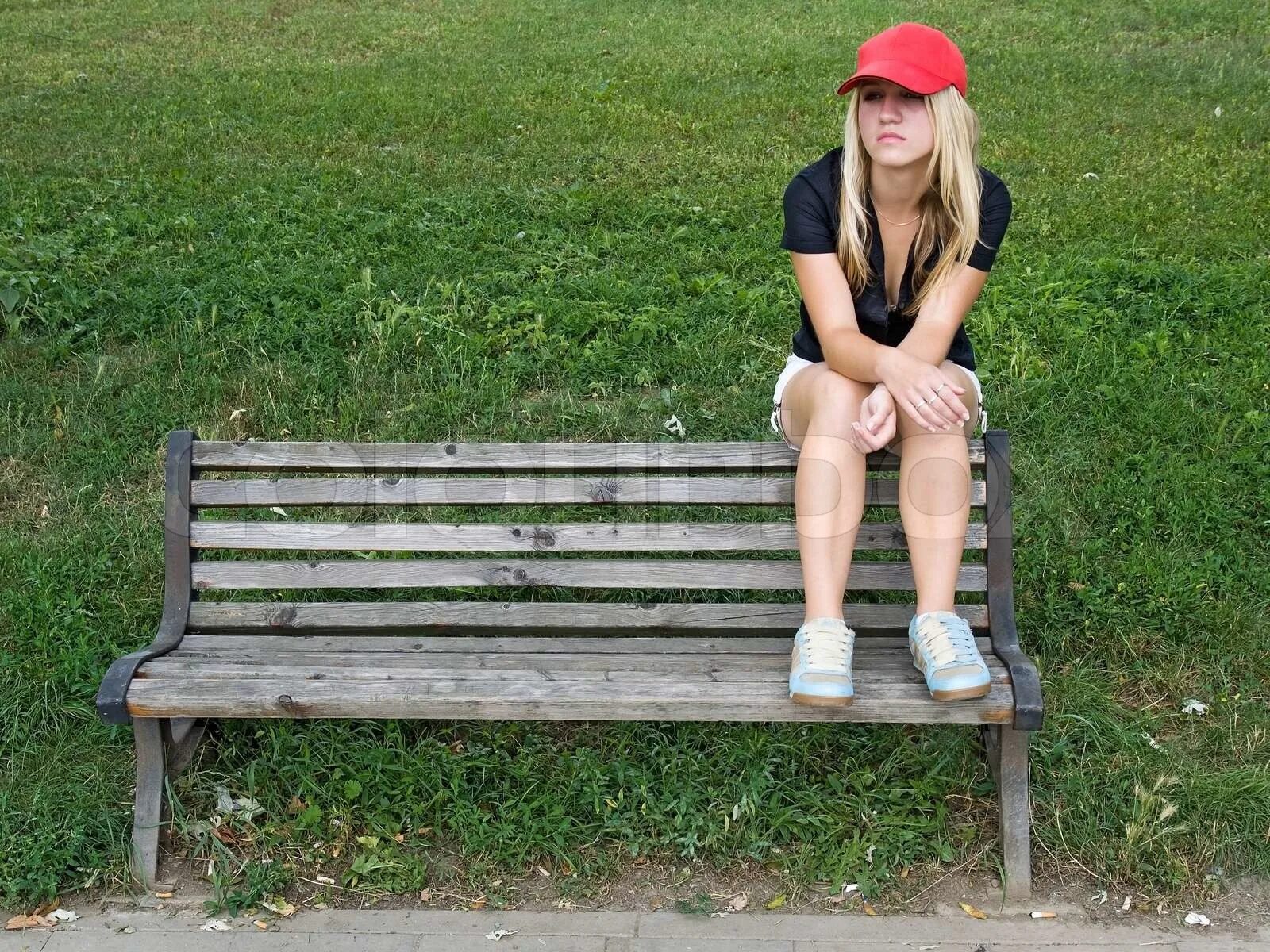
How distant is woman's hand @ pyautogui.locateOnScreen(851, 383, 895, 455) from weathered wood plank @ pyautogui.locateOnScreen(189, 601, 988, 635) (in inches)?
21.0

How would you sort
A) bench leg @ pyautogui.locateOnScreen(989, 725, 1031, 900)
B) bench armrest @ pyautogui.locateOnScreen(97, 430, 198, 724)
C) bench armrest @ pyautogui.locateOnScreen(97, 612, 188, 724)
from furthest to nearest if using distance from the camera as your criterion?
1. bench armrest @ pyautogui.locateOnScreen(97, 430, 198, 724)
2. bench leg @ pyautogui.locateOnScreen(989, 725, 1031, 900)
3. bench armrest @ pyautogui.locateOnScreen(97, 612, 188, 724)

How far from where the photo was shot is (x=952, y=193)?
306 cm

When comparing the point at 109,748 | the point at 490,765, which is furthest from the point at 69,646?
the point at 490,765

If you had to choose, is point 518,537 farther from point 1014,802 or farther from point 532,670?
point 1014,802

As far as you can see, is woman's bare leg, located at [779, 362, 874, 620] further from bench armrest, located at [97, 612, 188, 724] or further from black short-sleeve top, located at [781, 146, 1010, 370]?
bench armrest, located at [97, 612, 188, 724]

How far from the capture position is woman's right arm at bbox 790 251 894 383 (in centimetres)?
299

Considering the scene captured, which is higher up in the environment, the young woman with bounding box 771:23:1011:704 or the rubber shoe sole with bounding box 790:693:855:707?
the young woman with bounding box 771:23:1011:704

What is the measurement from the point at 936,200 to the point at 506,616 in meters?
1.55

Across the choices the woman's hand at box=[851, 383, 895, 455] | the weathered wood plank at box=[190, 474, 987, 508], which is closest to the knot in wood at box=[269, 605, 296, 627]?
the weathered wood plank at box=[190, 474, 987, 508]

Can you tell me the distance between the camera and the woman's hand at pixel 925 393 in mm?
2879

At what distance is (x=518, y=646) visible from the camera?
3.18m

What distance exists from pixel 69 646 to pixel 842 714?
2.30 m

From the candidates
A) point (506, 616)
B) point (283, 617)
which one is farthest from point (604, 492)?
point (283, 617)

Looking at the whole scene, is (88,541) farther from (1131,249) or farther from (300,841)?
(1131,249)
